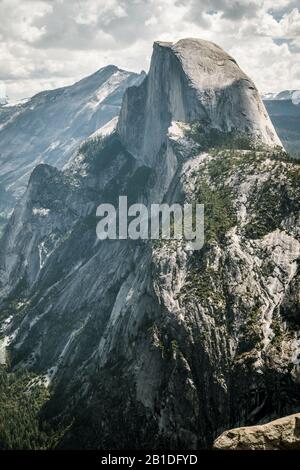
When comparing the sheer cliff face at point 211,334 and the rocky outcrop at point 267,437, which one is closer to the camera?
the rocky outcrop at point 267,437

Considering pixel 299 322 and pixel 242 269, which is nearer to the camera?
pixel 299 322

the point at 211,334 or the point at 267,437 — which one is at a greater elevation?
the point at 211,334

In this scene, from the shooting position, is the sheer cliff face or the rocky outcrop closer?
the rocky outcrop

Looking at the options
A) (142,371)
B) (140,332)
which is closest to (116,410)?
(142,371)

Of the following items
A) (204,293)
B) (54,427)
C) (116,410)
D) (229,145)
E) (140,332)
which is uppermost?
(229,145)

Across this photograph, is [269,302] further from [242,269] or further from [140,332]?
[140,332]

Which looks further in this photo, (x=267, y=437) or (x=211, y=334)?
(x=211, y=334)
